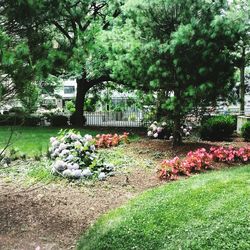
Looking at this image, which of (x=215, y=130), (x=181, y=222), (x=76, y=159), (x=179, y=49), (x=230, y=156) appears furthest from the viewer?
(x=215, y=130)

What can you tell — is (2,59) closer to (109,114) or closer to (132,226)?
(132,226)

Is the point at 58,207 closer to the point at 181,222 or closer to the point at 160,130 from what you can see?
the point at 181,222

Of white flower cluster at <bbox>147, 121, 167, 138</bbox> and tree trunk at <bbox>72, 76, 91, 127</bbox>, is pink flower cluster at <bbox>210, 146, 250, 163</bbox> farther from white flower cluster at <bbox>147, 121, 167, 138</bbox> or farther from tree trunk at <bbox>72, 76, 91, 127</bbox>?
tree trunk at <bbox>72, 76, 91, 127</bbox>

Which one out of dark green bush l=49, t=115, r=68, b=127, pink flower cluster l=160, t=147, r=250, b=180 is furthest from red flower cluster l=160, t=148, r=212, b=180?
dark green bush l=49, t=115, r=68, b=127

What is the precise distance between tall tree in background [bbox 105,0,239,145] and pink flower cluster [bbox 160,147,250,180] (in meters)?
1.66

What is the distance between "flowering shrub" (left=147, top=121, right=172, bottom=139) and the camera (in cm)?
1333

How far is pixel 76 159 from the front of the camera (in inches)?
338

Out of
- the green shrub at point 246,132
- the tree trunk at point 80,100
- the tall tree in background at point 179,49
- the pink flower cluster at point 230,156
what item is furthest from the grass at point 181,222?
the tree trunk at point 80,100

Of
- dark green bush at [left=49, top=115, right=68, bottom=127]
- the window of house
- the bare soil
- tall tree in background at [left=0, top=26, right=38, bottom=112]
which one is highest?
the window of house

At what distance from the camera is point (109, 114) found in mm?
28062

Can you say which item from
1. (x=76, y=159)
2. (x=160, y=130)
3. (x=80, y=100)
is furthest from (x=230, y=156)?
(x=80, y=100)

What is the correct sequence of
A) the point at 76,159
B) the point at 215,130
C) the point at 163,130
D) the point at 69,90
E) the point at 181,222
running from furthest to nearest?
the point at 69,90 < the point at 215,130 < the point at 163,130 < the point at 76,159 < the point at 181,222

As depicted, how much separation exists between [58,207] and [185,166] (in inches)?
110

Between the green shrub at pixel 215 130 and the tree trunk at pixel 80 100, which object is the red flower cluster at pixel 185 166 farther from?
the tree trunk at pixel 80 100
